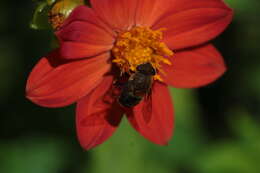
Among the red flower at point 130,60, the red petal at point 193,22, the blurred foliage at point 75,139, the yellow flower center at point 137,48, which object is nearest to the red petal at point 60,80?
the red flower at point 130,60

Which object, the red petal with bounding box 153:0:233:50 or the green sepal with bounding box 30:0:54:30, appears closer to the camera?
the green sepal with bounding box 30:0:54:30

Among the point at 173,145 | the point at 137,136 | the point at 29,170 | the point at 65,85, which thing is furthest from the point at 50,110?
the point at 65,85

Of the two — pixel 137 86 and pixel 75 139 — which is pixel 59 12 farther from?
pixel 75 139

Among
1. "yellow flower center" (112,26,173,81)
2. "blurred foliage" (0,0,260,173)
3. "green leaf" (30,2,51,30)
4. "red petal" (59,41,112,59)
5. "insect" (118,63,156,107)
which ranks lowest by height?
"blurred foliage" (0,0,260,173)

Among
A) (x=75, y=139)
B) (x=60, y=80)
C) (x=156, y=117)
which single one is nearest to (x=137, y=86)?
(x=156, y=117)

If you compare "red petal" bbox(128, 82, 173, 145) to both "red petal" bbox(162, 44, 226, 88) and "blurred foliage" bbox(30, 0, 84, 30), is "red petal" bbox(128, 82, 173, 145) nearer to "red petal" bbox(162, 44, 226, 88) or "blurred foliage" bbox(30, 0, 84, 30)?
"red petal" bbox(162, 44, 226, 88)

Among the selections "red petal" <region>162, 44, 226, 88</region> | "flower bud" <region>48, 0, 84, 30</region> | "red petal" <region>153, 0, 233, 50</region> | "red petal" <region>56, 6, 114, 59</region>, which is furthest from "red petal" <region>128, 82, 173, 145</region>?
"flower bud" <region>48, 0, 84, 30</region>
